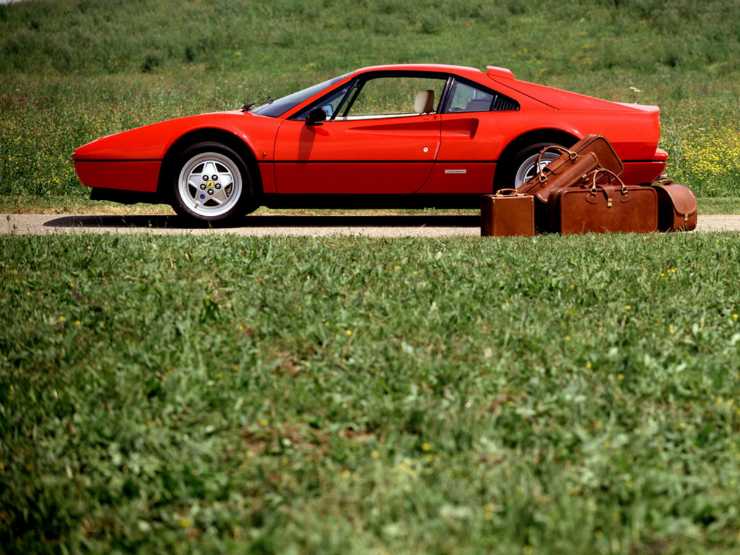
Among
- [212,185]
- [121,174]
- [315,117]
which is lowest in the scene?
[212,185]

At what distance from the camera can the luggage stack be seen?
841 centimetres

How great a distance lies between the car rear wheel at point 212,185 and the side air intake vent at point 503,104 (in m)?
2.36

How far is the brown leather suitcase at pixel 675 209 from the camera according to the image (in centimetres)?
878

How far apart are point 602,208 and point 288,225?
10.3 feet

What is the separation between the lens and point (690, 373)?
4.52m

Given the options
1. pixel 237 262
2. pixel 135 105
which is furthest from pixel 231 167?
pixel 135 105

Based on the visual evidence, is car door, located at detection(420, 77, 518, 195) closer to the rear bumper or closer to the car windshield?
the car windshield

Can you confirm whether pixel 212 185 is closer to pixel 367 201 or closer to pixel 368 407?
pixel 367 201

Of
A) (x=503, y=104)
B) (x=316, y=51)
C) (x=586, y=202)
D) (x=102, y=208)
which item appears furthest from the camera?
(x=316, y=51)

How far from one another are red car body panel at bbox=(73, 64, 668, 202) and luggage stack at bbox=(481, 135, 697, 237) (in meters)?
0.60

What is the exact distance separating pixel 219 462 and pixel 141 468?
285 mm

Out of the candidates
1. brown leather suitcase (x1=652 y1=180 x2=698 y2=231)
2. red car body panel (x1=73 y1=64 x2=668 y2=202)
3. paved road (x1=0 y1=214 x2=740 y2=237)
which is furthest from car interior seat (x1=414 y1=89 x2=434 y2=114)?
brown leather suitcase (x1=652 y1=180 x2=698 y2=231)

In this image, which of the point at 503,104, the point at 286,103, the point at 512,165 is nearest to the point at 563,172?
the point at 512,165

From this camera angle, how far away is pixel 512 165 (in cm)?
945
